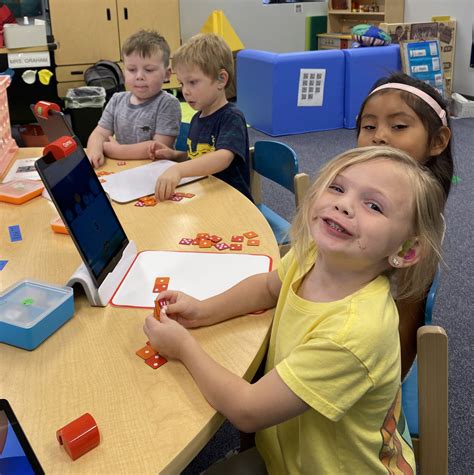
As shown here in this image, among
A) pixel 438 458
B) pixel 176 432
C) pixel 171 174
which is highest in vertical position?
pixel 171 174

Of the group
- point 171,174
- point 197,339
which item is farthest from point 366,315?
point 171,174

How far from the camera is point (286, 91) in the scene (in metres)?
4.29

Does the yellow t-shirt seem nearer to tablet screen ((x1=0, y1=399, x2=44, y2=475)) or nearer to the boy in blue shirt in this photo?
tablet screen ((x1=0, y1=399, x2=44, y2=475))

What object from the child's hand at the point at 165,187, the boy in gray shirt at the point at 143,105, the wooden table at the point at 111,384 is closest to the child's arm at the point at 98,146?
the boy in gray shirt at the point at 143,105

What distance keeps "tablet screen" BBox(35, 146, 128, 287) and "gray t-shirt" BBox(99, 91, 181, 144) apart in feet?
3.20

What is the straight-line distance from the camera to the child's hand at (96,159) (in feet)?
5.65

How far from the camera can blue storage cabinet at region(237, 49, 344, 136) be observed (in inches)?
167

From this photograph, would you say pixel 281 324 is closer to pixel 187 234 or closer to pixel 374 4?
pixel 187 234

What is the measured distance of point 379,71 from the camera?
14.8 feet

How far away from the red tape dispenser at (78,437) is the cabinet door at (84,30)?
14.3ft

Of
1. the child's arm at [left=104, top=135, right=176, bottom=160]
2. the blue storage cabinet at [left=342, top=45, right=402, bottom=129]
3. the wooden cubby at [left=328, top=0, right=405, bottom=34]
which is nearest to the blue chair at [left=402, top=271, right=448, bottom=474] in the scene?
the child's arm at [left=104, top=135, right=176, bottom=160]

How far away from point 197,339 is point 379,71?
414cm

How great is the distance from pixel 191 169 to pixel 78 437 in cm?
98

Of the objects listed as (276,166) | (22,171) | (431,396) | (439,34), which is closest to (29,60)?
(22,171)
